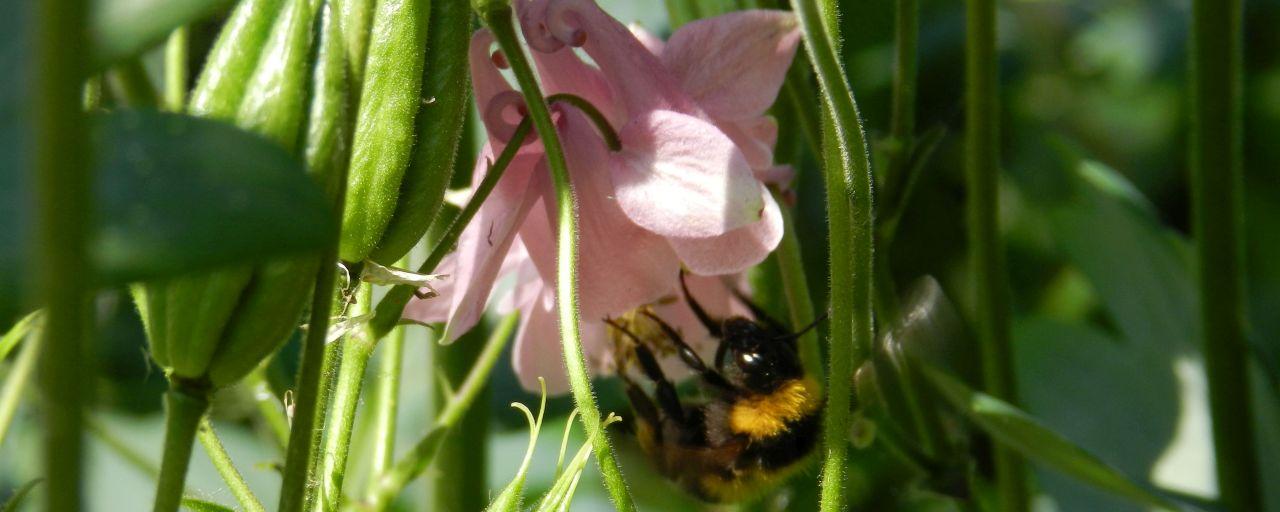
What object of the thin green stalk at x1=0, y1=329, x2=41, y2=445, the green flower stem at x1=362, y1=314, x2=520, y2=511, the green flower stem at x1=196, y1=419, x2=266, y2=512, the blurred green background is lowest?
the blurred green background

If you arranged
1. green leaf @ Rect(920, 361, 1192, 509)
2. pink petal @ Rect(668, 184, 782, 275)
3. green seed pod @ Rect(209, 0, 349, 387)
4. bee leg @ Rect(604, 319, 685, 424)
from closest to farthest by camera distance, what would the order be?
green seed pod @ Rect(209, 0, 349, 387)
pink petal @ Rect(668, 184, 782, 275)
green leaf @ Rect(920, 361, 1192, 509)
bee leg @ Rect(604, 319, 685, 424)

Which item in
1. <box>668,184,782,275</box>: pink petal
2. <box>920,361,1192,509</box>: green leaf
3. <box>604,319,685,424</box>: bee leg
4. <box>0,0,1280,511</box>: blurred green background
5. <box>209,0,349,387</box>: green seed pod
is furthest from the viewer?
<box>0,0,1280,511</box>: blurred green background

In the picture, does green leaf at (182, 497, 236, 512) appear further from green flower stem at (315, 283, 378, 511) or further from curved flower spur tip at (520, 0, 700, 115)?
curved flower spur tip at (520, 0, 700, 115)

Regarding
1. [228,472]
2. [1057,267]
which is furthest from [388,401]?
[1057,267]

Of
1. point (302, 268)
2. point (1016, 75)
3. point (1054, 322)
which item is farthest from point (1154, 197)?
point (302, 268)

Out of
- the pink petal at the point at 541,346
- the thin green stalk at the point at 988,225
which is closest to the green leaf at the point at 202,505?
the pink petal at the point at 541,346

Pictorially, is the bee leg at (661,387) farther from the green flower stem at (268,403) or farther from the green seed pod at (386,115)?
the green seed pod at (386,115)

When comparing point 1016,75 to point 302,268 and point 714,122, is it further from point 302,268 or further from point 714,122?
point 302,268

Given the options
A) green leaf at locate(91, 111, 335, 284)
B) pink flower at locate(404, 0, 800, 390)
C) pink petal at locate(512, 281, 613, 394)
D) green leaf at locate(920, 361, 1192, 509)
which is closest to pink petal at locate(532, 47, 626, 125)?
pink flower at locate(404, 0, 800, 390)
